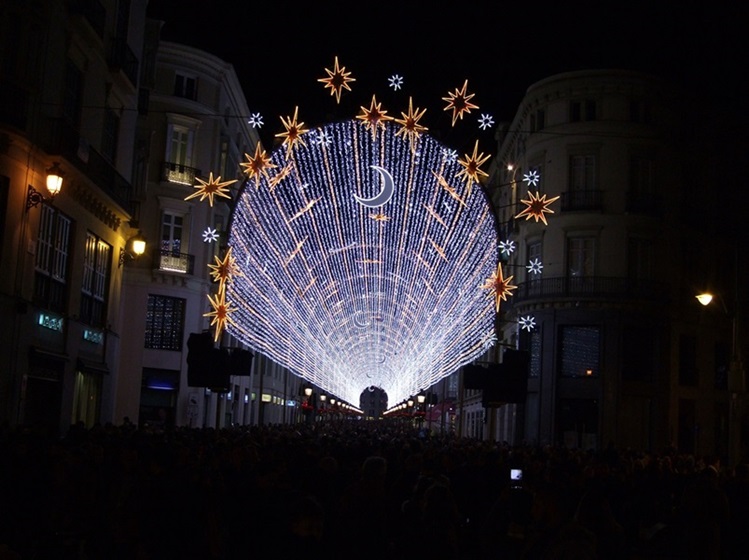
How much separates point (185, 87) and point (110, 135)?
53.1 feet

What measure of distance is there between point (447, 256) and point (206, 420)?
1329cm

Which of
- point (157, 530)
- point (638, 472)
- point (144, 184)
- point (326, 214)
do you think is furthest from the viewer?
point (326, 214)

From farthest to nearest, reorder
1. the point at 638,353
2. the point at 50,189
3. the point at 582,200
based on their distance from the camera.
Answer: the point at 582,200 < the point at 638,353 < the point at 50,189

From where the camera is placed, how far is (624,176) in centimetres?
4494

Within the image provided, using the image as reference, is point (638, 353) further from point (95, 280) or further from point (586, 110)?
point (95, 280)

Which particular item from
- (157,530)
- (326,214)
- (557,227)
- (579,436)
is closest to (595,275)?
(557,227)

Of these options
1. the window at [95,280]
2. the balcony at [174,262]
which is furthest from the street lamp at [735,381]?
the balcony at [174,262]

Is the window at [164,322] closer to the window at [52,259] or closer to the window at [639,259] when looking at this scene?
the window at [52,259]

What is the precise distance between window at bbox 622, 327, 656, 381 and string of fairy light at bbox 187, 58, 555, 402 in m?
6.09

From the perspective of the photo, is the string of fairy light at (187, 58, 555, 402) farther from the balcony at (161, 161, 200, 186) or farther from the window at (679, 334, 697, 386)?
the window at (679, 334, 697, 386)

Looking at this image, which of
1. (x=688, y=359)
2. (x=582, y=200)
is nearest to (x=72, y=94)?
(x=582, y=200)

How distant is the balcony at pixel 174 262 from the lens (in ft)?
142

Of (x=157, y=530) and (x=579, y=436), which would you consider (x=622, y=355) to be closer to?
(x=579, y=436)

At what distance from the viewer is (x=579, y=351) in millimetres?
45406
